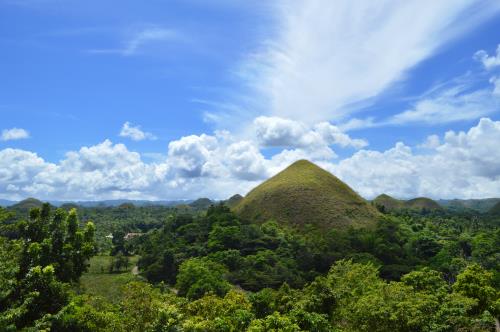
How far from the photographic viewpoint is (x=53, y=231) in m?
25.6

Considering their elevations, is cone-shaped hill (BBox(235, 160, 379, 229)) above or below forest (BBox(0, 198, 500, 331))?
above

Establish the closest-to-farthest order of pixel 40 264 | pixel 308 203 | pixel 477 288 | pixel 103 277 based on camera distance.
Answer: pixel 40 264, pixel 477 288, pixel 103 277, pixel 308 203

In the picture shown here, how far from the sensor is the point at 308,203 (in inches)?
3558

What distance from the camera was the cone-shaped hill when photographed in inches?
3383

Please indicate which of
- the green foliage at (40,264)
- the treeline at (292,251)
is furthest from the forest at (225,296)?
the treeline at (292,251)

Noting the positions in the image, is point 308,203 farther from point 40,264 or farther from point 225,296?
point 40,264

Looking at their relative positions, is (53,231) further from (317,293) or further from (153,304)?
(317,293)

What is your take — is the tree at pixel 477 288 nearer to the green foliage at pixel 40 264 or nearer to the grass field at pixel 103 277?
the green foliage at pixel 40 264

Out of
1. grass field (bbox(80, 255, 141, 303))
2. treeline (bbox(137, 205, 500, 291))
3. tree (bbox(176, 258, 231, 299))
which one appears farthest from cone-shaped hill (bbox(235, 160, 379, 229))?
tree (bbox(176, 258, 231, 299))

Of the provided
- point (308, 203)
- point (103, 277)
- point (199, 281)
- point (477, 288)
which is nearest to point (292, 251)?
point (199, 281)

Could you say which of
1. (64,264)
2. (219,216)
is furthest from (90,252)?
(219,216)

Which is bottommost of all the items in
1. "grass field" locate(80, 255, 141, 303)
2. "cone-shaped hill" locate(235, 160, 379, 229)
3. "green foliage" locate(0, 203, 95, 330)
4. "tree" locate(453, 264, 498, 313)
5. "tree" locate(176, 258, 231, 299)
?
"grass field" locate(80, 255, 141, 303)

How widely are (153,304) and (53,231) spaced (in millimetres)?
9882

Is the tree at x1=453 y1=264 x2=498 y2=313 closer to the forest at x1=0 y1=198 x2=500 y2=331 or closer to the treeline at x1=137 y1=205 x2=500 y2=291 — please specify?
the forest at x1=0 y1=198 x2=500 y2=331
